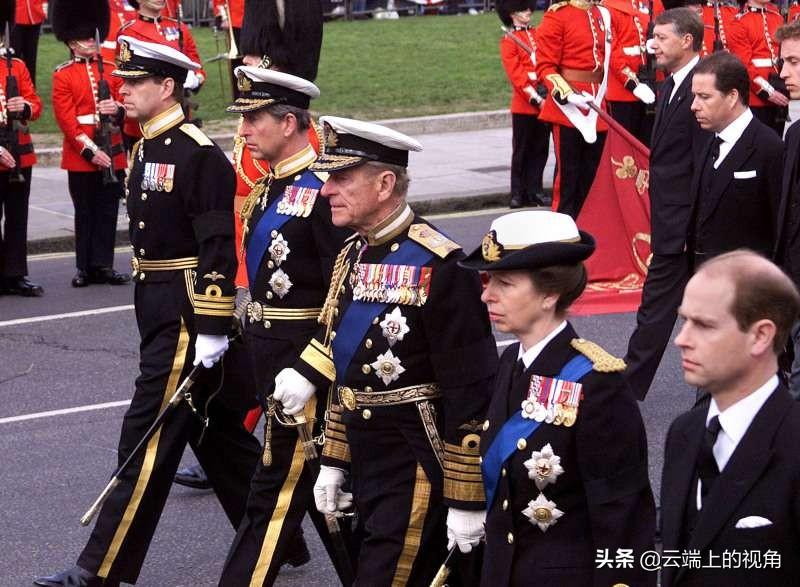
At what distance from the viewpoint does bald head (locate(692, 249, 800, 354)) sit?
3457mm

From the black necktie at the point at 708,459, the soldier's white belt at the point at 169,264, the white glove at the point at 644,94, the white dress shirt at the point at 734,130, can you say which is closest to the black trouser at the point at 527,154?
the white glove at the point at 644,94

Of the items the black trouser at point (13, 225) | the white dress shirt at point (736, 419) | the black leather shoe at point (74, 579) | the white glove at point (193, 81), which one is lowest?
the black trouser at point (13, 225)

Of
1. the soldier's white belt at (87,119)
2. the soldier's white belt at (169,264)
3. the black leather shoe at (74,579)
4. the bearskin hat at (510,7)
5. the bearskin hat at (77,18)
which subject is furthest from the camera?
the bearskin hat at (510,7)

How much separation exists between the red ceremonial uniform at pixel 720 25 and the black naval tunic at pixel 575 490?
397 inches

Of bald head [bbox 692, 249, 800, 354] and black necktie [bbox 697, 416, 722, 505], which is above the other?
bald head [bbox 692, 249, 800, 354]

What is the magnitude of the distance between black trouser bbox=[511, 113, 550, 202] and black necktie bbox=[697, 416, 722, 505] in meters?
11.3

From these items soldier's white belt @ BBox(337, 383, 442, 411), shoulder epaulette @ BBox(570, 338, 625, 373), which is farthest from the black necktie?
soldier's white belt @ BBox(337, 383, 442, 411)

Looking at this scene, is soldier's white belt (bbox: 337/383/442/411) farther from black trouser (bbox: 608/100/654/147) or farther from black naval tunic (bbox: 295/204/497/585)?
black trouser (bbox: 608/100/654/147)

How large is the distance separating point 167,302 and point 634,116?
808 cm

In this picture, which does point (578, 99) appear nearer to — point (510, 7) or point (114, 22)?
point (510, 7)

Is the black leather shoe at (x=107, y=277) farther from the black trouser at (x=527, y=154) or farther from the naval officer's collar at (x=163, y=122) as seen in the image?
the naval officer's collar at (x=163, y=122)

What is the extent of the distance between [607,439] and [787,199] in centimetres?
304

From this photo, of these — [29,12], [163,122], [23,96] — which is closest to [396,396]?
[163,122]

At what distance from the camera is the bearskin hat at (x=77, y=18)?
12430 mm
